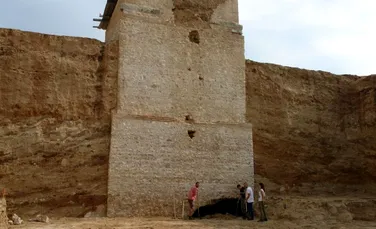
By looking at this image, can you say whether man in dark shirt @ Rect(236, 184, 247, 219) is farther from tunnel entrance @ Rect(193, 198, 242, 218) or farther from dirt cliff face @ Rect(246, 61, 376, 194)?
dirt cliff face @ Rect(246, 61, 376, 194)

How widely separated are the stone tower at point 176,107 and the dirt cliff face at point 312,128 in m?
1.26

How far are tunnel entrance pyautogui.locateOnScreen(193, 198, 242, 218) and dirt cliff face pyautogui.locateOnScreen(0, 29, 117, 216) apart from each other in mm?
2700

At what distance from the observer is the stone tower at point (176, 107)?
1163cm

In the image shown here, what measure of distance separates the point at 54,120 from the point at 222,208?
4.98m

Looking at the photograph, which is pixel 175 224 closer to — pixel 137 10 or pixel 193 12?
pixel 137 10

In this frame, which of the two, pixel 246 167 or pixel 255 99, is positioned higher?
pixel 255 99

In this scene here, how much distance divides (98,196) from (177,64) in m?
4.26

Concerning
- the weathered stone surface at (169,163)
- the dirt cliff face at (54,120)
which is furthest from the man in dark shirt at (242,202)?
the dirt cliff face at (54,120)

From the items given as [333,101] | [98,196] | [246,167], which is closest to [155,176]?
[98,196]

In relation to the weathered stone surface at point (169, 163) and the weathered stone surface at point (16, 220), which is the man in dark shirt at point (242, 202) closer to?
the weathered stone surface at point (169, 163)

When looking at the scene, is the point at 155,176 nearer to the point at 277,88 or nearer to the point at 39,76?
the point at 39,76

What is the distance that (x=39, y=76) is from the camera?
1168 centimetres

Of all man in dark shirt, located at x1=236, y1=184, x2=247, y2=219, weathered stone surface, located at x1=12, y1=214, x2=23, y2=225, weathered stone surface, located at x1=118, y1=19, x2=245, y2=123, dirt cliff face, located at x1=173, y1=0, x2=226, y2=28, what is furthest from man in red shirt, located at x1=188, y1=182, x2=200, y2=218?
dirt cliff face, located at x1=173, y1=0, x2=226, y2=28

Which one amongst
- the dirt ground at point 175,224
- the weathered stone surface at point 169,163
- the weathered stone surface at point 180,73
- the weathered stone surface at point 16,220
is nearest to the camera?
the dirt ground at point 175,224
